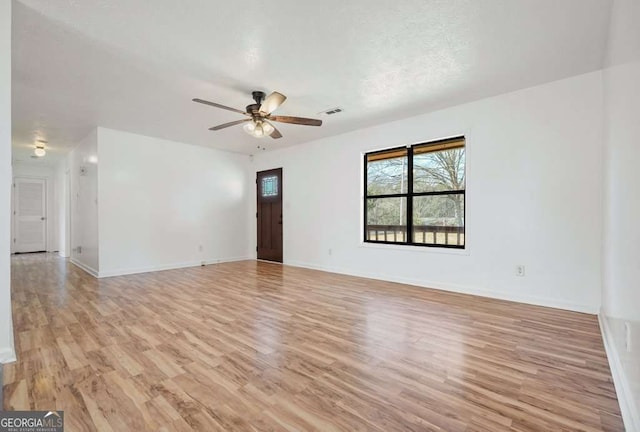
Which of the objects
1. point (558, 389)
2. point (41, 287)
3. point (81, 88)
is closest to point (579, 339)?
point (558, 389)

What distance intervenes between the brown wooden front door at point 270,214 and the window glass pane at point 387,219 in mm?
2396

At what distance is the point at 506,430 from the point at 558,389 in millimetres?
647

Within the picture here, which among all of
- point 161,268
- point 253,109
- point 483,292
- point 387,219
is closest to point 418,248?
point 387,219

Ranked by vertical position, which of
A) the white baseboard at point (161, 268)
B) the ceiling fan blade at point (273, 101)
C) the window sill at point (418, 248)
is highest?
the ceiling fan blade at point (273, 101)

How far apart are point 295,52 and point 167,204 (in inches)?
180

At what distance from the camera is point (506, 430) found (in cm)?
144

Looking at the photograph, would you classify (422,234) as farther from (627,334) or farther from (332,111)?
(627,334)

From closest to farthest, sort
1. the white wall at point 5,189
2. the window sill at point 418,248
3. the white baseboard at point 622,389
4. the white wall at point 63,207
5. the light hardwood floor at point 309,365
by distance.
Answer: the white baseboard at point 622,389
the light hardwood floor at point 309,365
the white wall at point 5,189
the window sill at point 418,248
the white wall at point 63,207

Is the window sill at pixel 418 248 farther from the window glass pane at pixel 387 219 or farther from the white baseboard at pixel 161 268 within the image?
the white baseboard at pixel 161 268

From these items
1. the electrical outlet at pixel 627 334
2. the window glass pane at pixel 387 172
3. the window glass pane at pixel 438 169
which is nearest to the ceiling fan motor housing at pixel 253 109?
the window glass pane at pixel 387 172

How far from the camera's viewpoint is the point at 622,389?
1651 millimetres

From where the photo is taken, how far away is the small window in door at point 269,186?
22.8 ft

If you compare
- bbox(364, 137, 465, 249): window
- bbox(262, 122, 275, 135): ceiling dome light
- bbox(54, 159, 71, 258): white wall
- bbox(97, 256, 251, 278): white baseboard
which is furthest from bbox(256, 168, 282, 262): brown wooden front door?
bbox(54, 159, 71, 258): white wall

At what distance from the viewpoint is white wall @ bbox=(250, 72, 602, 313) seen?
127 inches
